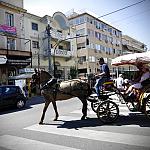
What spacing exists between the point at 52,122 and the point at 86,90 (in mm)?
1625

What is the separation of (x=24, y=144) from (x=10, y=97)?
7.92 m

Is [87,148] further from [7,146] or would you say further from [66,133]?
[7,146]

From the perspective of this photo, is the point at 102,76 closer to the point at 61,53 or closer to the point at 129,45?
the point at 61,53

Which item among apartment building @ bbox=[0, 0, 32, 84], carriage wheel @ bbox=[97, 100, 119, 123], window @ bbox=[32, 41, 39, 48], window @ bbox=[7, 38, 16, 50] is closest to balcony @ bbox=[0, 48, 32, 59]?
apartment building @ bbox=[0, 0, 32, 84]

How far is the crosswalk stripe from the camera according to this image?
5228 mm

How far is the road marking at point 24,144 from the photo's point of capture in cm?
527

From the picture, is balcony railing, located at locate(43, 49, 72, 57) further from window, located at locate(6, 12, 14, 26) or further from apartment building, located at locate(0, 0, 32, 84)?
window, located at locate(6, 12, 14, 26)

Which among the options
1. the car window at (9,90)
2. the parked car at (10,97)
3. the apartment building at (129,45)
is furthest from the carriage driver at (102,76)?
the apartment building at (129,45)

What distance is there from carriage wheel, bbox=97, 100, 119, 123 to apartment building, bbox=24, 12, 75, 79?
758 inches

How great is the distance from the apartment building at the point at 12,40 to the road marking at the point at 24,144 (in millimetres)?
17384

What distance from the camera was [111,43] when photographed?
173ft

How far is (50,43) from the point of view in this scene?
32531 mm

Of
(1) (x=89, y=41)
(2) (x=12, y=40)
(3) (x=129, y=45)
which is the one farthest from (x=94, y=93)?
(3) (x=129, y=45)

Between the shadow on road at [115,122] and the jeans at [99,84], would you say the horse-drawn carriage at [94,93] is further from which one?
the shadow on road at [115,122]
